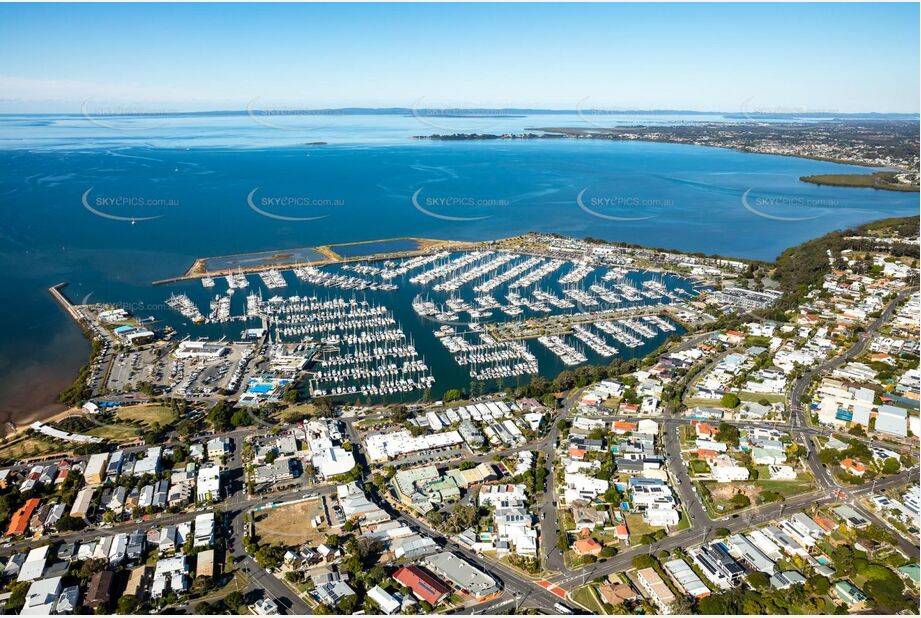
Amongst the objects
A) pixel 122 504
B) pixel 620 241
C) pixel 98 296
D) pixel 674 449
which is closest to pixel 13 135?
pixel 98 296

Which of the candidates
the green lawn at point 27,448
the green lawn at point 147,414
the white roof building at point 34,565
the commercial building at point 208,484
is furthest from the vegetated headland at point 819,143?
the white roof building at point 34,565

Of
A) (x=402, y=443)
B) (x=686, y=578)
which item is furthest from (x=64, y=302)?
(x=686, y=578)

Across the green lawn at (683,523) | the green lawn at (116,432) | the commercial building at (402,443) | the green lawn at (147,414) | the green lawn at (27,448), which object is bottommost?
the green lawn at (27,448)

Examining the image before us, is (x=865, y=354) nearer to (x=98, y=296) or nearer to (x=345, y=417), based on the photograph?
(x=345, y=417)

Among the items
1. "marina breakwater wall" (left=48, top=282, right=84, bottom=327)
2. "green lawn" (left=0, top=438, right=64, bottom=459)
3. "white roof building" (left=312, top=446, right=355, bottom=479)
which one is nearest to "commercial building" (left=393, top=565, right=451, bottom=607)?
"white roof building" (left=312, top=446, right=355, bottom=479)

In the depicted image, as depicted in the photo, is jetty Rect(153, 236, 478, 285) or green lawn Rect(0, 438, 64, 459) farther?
jetty Rect(153, 236, 478, 285)

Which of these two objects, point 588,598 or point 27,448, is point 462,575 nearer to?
point 588,598

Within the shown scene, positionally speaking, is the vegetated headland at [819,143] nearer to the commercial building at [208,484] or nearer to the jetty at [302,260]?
the jetty at [302,260]

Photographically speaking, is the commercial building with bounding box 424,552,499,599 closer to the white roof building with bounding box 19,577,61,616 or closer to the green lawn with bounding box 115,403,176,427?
the white roof building with bounding box 19,577,61,616

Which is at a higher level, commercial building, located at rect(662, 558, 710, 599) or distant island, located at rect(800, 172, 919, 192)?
distant island, located at rect(800, 172, 919, 192)
